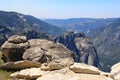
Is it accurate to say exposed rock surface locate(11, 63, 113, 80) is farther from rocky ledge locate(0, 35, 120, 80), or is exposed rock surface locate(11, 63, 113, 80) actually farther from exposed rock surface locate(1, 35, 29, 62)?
exposed rock surface locate(1, 35, 29, 62)

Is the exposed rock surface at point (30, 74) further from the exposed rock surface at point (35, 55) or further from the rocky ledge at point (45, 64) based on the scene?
the exposed rock surface at point (35, 55)

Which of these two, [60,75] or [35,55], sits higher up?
[60,75]

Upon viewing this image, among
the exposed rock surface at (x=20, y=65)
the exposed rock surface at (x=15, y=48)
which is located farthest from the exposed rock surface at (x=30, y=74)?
the exposed rock surface at (x=15, y=48)

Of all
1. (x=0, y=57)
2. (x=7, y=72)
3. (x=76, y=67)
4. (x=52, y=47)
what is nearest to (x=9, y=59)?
(x=0, y=57)

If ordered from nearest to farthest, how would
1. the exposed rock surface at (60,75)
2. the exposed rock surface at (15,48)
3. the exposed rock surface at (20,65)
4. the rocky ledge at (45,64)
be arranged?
the exposed rock surface at (60,75), the rocky ledge at (45,64), the exposed rock surface at (20,65), the exposed rock surface at (15,48)

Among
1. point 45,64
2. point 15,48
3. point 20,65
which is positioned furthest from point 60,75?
point 15,48

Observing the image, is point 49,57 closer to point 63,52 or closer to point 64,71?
point 63,52

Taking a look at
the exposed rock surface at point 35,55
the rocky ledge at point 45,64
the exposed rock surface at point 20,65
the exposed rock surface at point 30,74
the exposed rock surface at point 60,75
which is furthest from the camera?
the exposed rock surface at point 35,55

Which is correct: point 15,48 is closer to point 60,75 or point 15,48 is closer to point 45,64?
point 45,64

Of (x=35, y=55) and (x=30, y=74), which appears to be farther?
(x=35, y=55)
